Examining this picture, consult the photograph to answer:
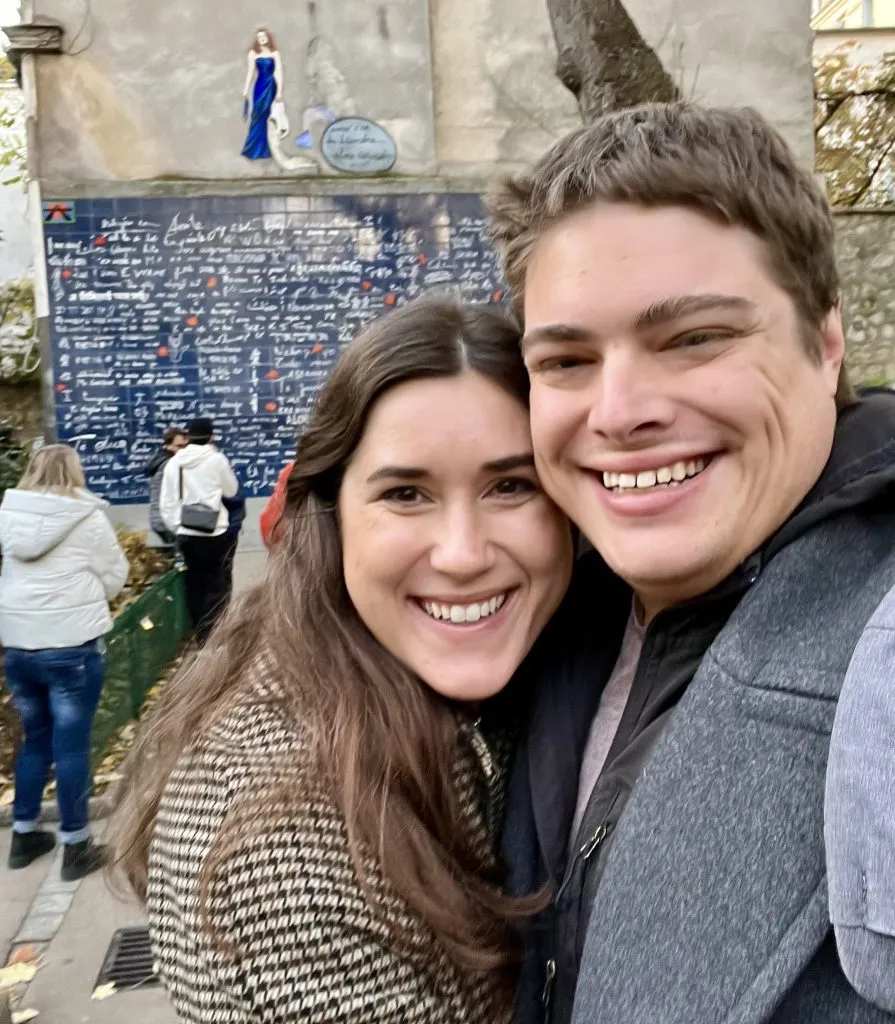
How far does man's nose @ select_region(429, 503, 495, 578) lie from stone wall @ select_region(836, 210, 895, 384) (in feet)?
32.7

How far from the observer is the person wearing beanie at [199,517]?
265 inches

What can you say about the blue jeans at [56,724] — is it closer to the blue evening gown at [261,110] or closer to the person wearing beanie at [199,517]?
the person wearing beanie at [199,517]

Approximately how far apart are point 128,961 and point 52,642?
1.50 meters

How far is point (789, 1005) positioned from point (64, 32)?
9.49m

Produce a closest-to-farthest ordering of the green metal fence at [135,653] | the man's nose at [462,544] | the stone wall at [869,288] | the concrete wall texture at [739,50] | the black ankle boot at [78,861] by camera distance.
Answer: the man's nose at [462,544] → the black ankle boot at [78,861] → the green metal fence at [135,653] → the concrete wall texture at [739,50] → the stone wall at [869,288]

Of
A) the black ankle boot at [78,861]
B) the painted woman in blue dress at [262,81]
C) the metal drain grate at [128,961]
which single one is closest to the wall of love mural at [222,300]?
the painted woman in blue dress at [262,81]

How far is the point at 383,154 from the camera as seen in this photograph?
870 centimetres

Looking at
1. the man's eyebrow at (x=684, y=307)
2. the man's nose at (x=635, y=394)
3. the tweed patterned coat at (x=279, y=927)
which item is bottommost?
the tweed patterned coat at (x=279, y=927)

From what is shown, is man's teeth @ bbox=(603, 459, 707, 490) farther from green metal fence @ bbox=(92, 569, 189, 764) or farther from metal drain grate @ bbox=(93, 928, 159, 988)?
green metal fence @ bbox=(92, 569, 189, 764)

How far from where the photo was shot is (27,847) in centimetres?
430

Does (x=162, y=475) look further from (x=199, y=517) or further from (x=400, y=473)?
(x=400, y=473)

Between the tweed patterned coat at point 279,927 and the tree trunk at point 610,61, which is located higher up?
the tree trunk at point 610,61

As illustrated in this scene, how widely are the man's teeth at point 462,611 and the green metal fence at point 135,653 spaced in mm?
3952

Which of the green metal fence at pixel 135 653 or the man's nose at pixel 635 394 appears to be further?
the green metal fence at pixel 135 653
